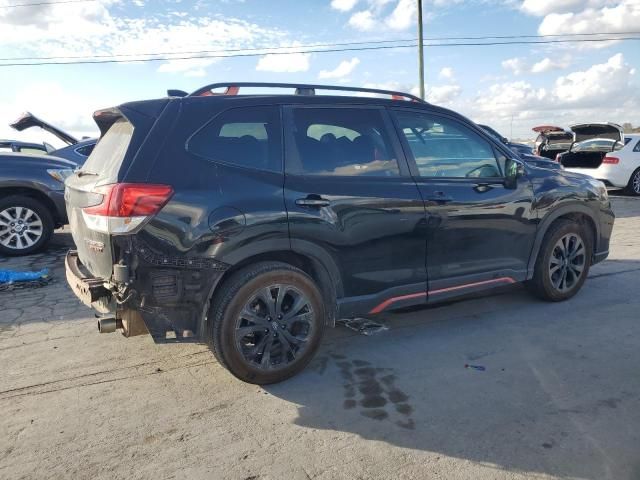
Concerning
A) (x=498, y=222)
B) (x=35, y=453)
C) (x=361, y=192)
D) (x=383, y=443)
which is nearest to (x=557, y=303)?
(x=498, y=222)

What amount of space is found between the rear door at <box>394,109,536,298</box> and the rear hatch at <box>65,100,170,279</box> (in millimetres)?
Answer: 1927

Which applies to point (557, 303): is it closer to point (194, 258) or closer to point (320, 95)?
point (320, 95)

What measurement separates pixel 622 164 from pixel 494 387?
11317 millimetres

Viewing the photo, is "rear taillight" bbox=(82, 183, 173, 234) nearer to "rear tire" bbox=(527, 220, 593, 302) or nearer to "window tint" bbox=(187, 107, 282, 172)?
"window tint" bbox=(187, 107, 282, 172)

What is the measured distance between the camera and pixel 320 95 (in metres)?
3.84

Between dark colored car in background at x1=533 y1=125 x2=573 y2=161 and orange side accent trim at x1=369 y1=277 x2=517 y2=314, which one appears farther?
dark colored car in background at x1=533 y1=125 x2=573 y2=161

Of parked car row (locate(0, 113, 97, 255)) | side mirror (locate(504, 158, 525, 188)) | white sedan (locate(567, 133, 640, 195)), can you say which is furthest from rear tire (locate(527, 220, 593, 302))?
white sedan (locate(567, 133, 640, 195))

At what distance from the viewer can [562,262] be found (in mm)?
5062

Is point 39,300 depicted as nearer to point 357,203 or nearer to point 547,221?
point 357,203

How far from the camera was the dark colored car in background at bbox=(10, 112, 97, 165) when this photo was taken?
8.72m

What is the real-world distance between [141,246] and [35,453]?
1.21 m

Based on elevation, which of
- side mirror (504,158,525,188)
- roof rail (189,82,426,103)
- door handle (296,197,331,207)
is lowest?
door handle (296,197,331,207)

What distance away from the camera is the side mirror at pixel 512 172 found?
4.51 m

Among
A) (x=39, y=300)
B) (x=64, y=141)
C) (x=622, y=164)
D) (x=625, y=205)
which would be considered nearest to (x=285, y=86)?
(x=39, y=300)
